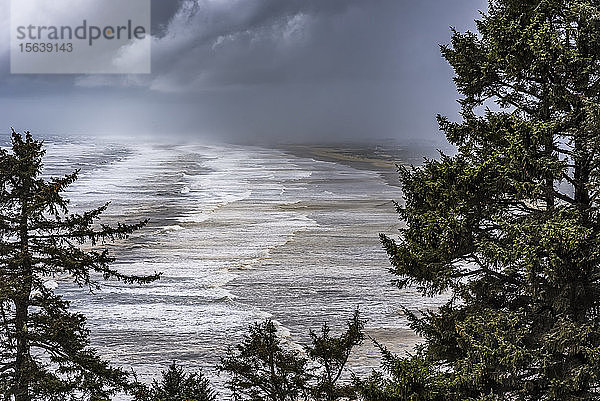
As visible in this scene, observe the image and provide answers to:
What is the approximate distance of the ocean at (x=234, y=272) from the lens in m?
20.0

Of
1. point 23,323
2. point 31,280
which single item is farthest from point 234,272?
point 31,280

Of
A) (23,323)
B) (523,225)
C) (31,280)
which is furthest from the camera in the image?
(23,323)

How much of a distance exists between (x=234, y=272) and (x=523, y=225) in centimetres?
2229

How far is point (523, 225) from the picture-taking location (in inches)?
283

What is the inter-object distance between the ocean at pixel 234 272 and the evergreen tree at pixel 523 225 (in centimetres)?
986

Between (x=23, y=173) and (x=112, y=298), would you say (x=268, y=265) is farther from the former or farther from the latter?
(x=23, y=173)

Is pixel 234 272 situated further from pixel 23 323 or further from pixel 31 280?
pixel 31 280

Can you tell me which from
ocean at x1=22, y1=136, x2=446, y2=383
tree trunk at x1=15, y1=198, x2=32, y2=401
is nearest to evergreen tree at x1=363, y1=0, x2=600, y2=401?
tree trunk at x1=15, y1=198, x2=32, y2=401

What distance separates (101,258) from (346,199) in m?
45.6

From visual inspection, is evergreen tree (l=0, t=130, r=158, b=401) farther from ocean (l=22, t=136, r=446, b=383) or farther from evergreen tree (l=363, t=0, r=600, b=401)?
ocean (l=22, t=136, r=446, b=383)

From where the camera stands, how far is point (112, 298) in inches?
963

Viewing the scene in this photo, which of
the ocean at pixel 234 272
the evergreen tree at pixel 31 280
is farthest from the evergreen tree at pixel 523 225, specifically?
the ocean at pixel 234 272

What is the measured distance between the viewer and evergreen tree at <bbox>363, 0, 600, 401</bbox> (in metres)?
7.05

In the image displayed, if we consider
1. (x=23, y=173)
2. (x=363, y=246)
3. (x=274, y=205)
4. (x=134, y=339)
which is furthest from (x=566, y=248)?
(x=274, y=205)
